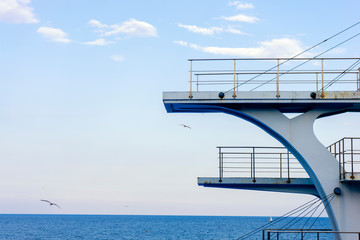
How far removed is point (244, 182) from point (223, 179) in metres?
0.67

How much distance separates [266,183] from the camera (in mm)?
17469

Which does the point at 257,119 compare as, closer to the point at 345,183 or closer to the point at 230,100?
the point at 230,100

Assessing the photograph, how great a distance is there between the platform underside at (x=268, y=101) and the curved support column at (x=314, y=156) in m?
0.26

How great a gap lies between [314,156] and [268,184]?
2179 mm

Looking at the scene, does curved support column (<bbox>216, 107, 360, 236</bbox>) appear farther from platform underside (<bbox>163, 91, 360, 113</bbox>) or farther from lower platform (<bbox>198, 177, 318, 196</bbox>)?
lower platform (<bbox>198, 177, 318, 196</bbox>)

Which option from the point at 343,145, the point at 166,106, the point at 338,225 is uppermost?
the point at 166,106

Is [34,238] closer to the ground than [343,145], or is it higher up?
closer to the ground

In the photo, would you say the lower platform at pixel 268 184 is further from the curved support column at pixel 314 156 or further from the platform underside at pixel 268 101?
the platform underside at pixel 268 101

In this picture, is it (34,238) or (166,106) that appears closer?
(166,106)

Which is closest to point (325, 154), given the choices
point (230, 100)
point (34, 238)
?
point (230, 100)

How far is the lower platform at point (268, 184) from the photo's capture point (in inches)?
685

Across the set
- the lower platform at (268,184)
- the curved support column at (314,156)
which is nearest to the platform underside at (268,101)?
the curved support column at (314,156)

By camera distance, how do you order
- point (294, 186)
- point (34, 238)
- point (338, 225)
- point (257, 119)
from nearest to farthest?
point (338, 225), point (257, 119), point (294, 186), point (34, 238)

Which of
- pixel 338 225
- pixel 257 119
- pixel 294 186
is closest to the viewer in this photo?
pixel 338 225
